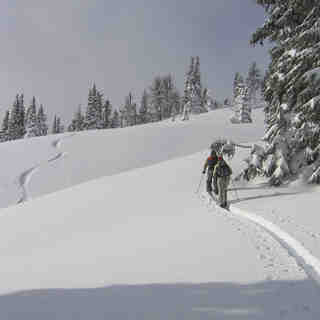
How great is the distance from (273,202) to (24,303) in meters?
8.95

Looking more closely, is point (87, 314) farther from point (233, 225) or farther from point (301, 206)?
point (301, 206)

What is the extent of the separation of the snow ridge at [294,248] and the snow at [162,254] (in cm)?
3

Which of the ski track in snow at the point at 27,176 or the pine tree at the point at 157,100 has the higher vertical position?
the pine tree at the point at 157,100

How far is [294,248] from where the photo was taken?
770 cm

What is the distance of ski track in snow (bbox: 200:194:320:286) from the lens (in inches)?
246

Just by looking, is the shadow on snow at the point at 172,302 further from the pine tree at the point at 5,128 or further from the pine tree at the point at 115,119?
the pine tree at the point at 115,119

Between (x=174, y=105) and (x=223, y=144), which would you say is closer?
(x=223, y=144)

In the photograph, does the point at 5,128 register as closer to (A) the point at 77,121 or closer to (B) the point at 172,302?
(A) the point at 77,121

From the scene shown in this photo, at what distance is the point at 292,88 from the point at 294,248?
830 cm

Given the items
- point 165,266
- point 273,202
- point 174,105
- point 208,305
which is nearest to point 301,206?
point 273,202

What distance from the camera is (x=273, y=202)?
12.3m

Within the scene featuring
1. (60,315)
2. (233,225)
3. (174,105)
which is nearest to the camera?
(60,315)

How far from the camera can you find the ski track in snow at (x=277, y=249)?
20.5ft

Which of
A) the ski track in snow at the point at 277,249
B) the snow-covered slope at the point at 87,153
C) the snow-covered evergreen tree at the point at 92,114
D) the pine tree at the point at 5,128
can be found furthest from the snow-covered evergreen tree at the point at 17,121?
the ski track in snow at the point at 277,249
